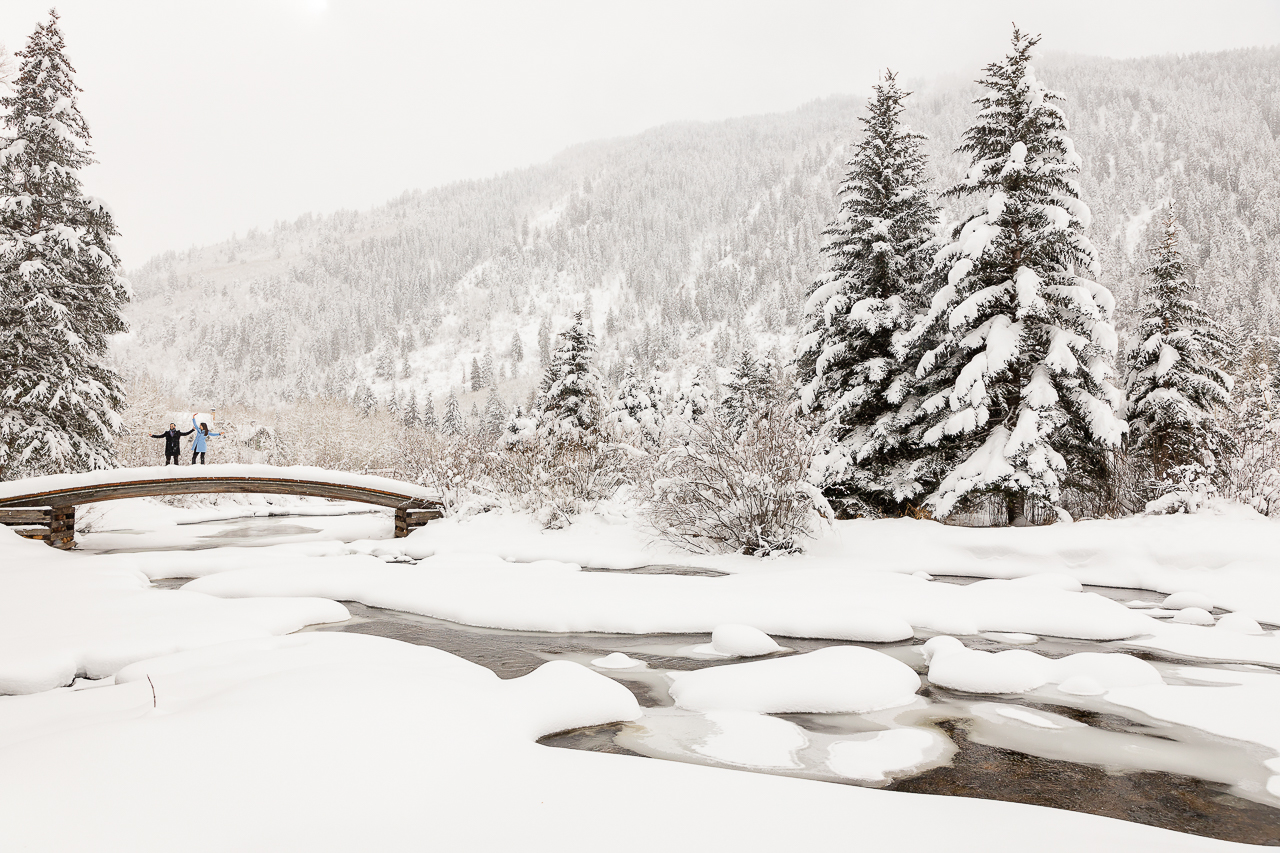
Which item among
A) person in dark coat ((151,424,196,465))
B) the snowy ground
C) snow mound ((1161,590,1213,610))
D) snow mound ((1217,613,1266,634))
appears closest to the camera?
the snowy ground

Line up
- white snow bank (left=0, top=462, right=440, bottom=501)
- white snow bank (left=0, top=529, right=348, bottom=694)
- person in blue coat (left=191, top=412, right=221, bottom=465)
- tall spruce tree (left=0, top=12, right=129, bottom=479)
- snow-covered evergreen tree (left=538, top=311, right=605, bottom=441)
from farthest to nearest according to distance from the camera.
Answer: snow-covered evergreen tree (left=538, top=311, right=605, bottom=441)
person in blue coat (left=191, top=412, right=221, bottom=465)
tall spruce tree (left=0, top=12, right=129, bottom=479)
white snow bank (left=0, top=462, right=440, bottom=501)
white snow bank (left=0, top=529, right=348, bottom=694)

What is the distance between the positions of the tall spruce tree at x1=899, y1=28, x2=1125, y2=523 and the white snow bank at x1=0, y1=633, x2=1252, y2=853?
10.4 m

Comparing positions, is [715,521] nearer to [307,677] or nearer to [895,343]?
[895,343]

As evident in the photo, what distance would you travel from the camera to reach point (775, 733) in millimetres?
4090

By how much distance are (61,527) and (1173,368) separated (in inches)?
1012

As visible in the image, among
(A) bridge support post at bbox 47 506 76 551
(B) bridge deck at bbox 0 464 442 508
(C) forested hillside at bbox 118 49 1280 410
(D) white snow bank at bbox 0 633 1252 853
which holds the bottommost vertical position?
(A) bridge support post at bbox 47 506 76 551

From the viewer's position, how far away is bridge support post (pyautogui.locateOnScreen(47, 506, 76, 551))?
14.2m

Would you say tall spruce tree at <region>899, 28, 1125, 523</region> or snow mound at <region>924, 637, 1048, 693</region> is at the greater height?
tall spruce tree at <region>899, 28, 1125, 523</region>

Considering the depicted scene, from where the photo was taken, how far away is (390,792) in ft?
9.46

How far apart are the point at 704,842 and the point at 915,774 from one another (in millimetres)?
1532

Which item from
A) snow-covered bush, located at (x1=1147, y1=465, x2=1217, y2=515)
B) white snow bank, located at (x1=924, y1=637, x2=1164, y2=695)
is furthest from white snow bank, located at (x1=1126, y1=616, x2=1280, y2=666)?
snow-covered bush, located at (x1=1147, y1=465, x2=1217, y2=515)

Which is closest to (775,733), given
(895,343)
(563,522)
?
(563,522)

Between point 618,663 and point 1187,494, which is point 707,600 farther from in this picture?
point 1187,494

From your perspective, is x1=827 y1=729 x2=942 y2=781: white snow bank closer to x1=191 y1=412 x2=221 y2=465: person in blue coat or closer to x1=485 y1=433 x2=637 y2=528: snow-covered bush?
x1=485 y1=433 x2=637 y2=528: snow-covered bush
